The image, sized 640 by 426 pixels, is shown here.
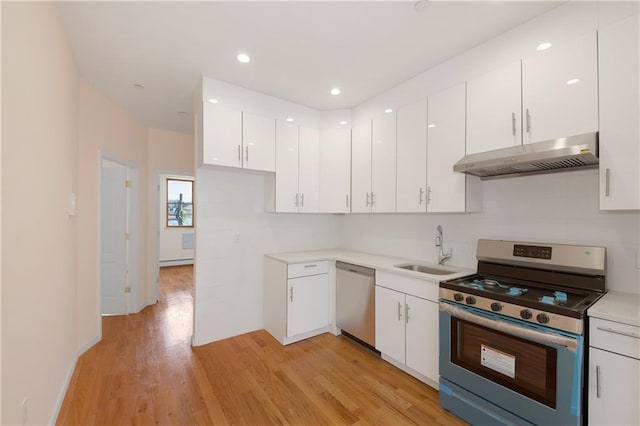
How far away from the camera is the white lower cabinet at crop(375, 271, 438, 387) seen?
223cm

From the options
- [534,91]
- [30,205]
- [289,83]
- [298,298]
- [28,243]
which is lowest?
[298,298]

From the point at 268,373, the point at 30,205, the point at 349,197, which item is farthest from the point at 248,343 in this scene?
the point at 30,205

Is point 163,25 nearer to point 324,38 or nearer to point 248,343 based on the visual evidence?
point 324,38

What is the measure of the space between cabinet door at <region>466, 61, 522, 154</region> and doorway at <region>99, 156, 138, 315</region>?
4274 mm

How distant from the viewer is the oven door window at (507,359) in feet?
5.06

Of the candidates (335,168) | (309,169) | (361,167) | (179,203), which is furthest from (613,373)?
(179,203)

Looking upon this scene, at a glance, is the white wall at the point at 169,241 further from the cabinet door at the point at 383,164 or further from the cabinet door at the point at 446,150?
the cabinet door at the point at 446,150

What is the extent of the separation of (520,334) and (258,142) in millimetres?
2795

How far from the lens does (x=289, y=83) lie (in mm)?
2852

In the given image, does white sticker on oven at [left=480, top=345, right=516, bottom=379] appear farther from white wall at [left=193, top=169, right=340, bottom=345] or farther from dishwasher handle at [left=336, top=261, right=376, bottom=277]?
white wall at [left=193, top=169, right=340, bottom=345]

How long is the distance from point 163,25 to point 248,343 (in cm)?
303

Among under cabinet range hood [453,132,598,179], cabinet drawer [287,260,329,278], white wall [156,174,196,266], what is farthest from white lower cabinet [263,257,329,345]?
white wall [156,174,196,266]

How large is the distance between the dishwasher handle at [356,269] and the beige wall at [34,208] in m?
2.46

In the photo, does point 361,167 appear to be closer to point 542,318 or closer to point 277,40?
point 277,40
